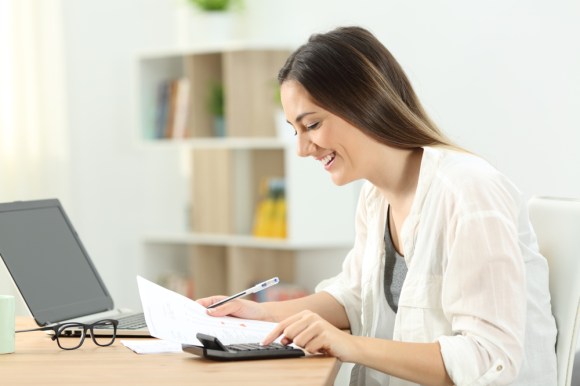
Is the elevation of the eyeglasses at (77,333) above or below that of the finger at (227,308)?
below

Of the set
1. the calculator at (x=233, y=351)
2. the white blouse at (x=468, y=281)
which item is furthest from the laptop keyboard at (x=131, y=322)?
the white blouse at (x=468, y=281)

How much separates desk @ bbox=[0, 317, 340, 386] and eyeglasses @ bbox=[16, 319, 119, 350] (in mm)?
37

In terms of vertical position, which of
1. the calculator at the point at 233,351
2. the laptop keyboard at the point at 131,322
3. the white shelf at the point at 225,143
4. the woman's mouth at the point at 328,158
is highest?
the woman's mouth at the point at 328,158

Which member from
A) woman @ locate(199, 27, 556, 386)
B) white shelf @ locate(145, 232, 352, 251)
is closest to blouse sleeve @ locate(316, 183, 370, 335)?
woman @ locate(199, 27, 556, 386)

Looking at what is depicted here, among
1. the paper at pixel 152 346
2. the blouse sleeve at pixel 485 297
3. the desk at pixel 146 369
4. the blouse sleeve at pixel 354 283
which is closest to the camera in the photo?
the desk at pixel 146 369

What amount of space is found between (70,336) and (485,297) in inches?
32.8

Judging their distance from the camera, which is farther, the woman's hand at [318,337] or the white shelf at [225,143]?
the white shelf at [225,143]

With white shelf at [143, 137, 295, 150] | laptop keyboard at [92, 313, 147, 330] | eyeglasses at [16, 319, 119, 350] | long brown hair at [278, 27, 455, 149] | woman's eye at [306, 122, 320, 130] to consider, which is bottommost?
laptop keyboard at [92, 313, 147, 330]

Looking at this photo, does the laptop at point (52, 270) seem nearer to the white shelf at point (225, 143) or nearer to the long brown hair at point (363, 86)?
the long brown hair at point (363, 86)

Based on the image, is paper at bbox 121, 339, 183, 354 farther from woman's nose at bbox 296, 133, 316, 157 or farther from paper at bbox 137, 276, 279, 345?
woman's nose at bbox 296, 133, 316, 157

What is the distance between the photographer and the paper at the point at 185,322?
5.42ft

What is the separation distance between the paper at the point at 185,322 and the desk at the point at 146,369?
0.05 m

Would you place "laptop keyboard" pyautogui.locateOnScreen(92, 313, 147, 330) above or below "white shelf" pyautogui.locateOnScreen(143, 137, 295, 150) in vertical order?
below

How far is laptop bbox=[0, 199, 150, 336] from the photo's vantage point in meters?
1.92
